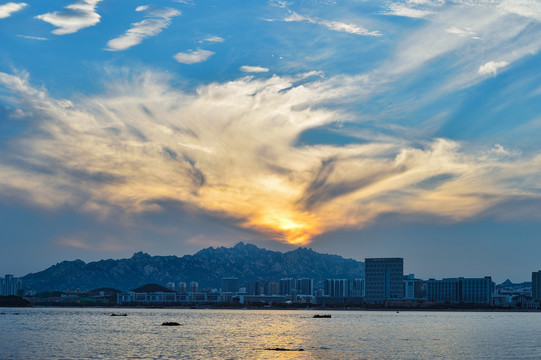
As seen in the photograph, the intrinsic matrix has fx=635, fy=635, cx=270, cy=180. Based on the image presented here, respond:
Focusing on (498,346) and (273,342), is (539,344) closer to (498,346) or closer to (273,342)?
(498,346)

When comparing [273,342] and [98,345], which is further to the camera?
[273,342]

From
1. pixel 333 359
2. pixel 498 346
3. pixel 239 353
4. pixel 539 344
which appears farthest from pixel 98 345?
pixel 539 344

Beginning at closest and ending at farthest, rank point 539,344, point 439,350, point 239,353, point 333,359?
point 333,359 < point 239,353 < point 439,350 < point 539,344

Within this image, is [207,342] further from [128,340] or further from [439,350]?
[439,350]

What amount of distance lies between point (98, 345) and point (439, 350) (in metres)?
72.5

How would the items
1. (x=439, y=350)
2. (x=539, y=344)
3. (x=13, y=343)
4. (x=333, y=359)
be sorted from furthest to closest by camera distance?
(x=539, y=344) → (x=13, y=343) → (x=439, y=350) → (x=333, y=359)

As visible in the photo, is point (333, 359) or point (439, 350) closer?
point (333, 359)

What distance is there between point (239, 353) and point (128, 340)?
155 ft

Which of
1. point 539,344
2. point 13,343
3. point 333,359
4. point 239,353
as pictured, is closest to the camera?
point 333,359

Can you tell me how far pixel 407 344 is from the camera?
147 metres

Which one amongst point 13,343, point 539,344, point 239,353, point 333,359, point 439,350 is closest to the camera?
point 333,359

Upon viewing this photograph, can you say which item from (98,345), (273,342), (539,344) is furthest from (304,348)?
(539,344)

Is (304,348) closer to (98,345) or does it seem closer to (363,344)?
(363,344)

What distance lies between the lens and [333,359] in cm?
10856
